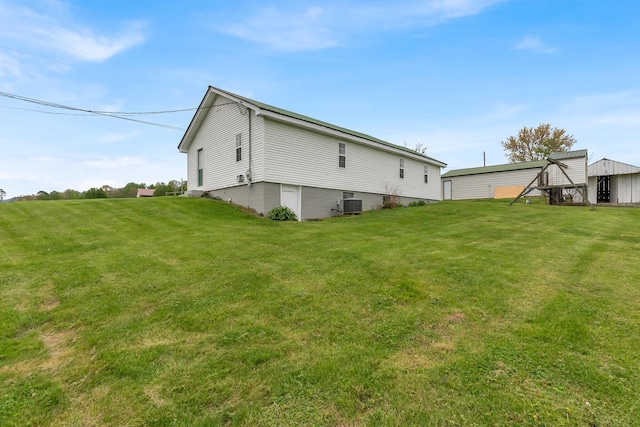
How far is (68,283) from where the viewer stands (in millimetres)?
5203

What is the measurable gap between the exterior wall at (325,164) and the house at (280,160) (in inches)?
1.8

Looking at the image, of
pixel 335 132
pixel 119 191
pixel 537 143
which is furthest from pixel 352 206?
pixel 119 191

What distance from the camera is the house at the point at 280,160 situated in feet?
44.6

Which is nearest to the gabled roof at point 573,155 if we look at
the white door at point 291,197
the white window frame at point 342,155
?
the white window frame at point 342,155

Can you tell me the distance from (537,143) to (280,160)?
4276 cm

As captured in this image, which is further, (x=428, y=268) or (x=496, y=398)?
(x=428, y=268)

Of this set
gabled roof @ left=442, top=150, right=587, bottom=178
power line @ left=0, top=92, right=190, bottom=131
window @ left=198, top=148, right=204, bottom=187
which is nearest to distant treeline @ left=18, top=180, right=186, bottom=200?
window @ left=198, top=148, right=204, bottom=187

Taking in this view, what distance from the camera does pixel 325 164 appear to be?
1559 centimetres

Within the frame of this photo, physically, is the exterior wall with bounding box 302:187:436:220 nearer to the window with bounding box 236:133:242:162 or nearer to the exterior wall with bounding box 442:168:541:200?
the window with bounding box 236:133:242:162

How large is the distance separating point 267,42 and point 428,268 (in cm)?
1419

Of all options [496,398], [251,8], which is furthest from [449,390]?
[251,8]

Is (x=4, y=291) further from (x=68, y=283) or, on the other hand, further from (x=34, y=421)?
(x=34, y=421)

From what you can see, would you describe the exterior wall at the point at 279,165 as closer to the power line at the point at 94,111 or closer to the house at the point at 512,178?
the power line at the point at 94,111

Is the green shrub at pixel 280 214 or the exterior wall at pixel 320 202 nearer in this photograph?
the green shrub at pixel 280 214
